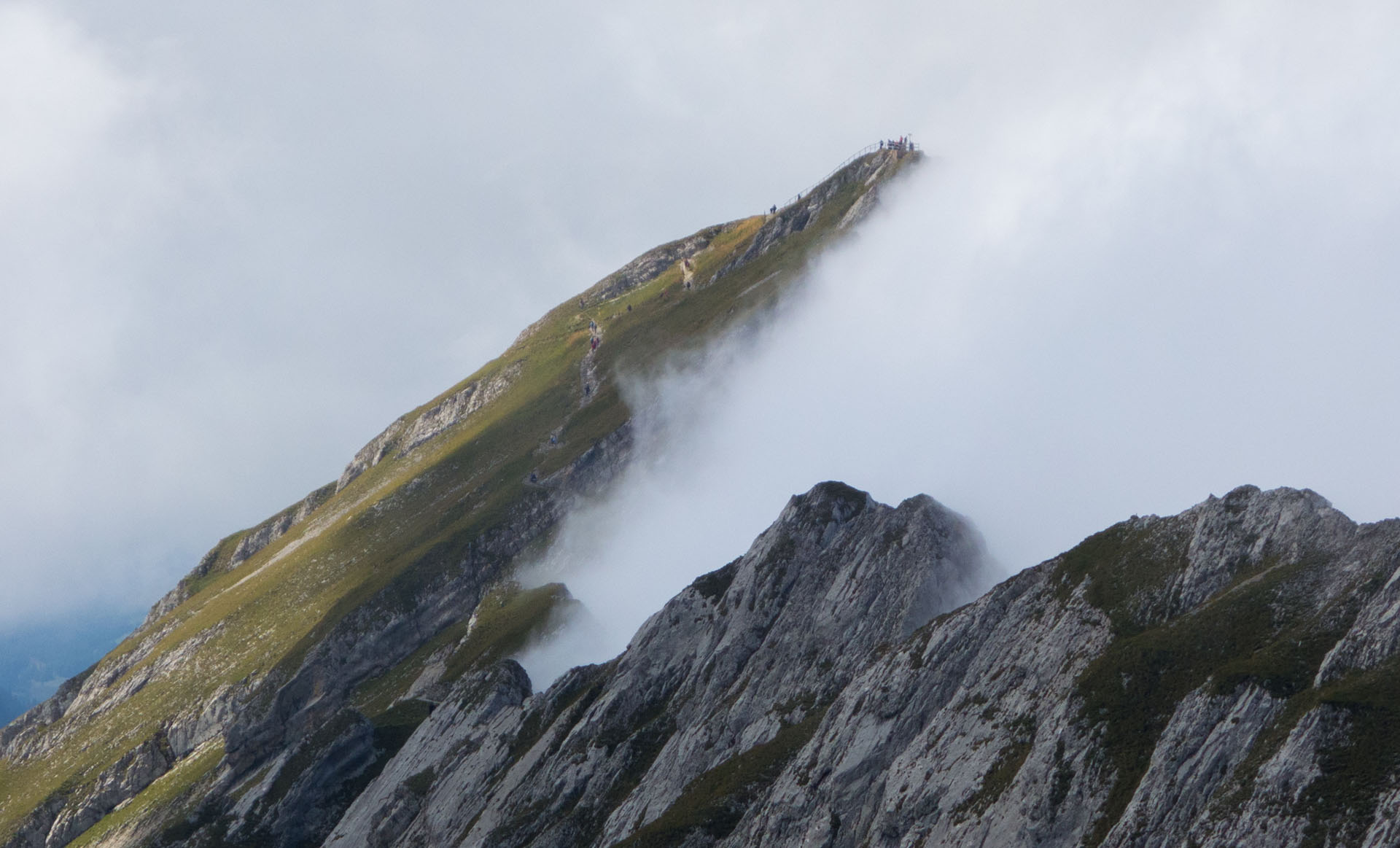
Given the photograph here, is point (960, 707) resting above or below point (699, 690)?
below

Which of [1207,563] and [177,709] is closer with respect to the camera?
[1207,563]

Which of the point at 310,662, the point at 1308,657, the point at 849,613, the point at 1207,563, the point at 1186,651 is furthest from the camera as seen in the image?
the point at 310,662

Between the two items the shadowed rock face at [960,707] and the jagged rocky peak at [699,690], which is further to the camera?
the jagged rocky peak at [699,690]

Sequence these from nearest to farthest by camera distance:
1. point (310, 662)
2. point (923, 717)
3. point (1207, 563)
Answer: point (1207, 563), point (923, 717), point (310, 662)

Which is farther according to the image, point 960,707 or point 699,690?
point 699,690

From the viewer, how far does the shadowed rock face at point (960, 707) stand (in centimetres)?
4569

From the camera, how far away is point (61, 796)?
175000mm

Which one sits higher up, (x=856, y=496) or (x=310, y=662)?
(x=310, y=662)

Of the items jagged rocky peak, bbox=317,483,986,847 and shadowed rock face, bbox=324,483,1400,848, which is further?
jagged rocky peak, bbox=317,483,986,847

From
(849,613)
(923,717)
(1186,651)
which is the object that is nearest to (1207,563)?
(1186,651)

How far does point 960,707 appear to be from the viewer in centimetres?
6300

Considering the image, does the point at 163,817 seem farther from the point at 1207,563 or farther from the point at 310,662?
the point at 1207,563

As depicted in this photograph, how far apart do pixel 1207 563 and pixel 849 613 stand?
32.4 meters

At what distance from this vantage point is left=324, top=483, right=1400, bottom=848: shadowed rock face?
45.7 metres
